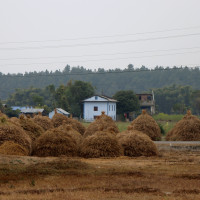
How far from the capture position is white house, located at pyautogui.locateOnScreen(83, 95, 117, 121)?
91938 millimetres

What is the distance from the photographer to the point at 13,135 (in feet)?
84.7

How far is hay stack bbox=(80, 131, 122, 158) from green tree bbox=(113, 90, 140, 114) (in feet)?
216

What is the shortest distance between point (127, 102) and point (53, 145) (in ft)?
223

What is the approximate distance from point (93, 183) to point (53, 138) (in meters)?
10.1

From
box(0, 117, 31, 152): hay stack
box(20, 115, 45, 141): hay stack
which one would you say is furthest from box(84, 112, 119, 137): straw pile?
box(0, 117, 31, 152): hay stack

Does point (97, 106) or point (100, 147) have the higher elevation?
point (97, 106)

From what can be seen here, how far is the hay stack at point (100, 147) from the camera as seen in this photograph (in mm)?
27297

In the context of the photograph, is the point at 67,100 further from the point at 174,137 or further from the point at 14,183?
the point at 14,183

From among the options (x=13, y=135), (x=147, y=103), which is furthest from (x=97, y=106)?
(x=13, y=135)

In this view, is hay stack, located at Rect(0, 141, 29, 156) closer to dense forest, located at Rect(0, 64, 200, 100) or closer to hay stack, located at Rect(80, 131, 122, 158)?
hay stack, located at Rect(80, 131, 122, 158)

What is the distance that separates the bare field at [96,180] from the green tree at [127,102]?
69384 millimetres

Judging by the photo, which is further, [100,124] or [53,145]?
[100,124]

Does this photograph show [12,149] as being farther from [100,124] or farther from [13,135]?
[100,124]

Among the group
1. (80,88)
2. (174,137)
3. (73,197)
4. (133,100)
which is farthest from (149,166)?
(80,88)
